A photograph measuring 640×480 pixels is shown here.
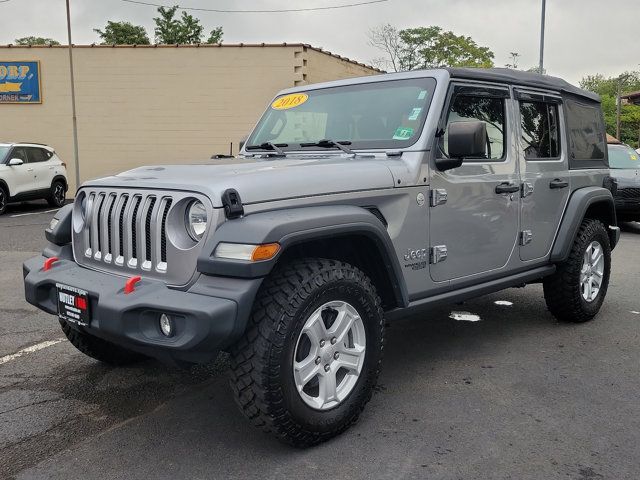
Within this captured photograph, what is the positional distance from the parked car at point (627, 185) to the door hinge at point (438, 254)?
8.26m

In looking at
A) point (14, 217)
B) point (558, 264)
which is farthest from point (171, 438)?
point (14, 217)

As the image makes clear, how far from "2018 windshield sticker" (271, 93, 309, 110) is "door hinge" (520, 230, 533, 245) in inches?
70.4

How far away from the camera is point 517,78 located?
4.43 m

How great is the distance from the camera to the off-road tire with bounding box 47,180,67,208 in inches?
622

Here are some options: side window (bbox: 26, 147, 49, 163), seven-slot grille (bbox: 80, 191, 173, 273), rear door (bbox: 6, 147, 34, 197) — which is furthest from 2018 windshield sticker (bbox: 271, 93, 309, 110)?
side window (bbox: 26, 147, 49, 163)

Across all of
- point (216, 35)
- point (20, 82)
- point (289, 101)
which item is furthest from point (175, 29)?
point (289, 101)

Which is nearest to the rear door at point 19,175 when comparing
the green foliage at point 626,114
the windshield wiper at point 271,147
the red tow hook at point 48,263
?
the windshield wiper at point 271,147

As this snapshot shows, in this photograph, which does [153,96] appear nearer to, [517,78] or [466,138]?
[517,78]

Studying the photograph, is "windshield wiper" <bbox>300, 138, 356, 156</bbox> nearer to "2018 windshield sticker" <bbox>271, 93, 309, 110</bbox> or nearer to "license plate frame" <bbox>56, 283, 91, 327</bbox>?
"2018 windshield sticker" <bbox>271, 93, 309, 110</bbox>

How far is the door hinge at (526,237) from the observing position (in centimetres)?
433

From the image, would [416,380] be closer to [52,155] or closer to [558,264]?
[558,264]

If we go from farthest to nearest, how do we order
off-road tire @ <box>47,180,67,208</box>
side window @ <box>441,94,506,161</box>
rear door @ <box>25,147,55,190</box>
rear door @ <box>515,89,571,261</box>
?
off-road tire @ <box>47,180,67,208</box>
rear door @ <box>25,147,55,190</box>
rear door @ <box>515,89,571,261</box>
side window @ <box>441,94,506,161</box>

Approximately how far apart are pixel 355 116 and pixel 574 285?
229cm

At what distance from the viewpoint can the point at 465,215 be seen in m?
3.82
